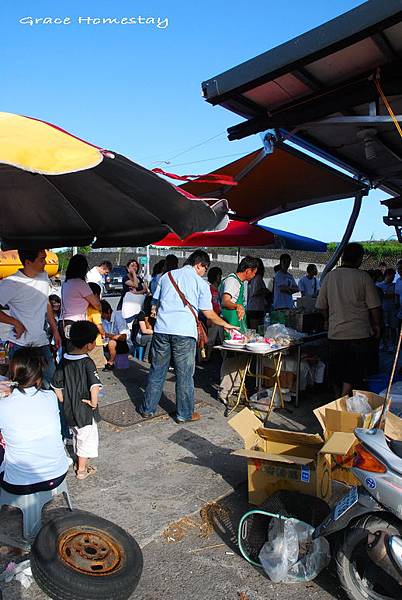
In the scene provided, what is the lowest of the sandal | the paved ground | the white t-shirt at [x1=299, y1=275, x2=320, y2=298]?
the paved ground

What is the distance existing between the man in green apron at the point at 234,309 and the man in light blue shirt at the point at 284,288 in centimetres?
404

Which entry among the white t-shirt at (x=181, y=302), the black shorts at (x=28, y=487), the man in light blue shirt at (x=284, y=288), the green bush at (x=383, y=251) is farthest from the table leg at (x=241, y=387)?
the green bush at (x=383, y=251)

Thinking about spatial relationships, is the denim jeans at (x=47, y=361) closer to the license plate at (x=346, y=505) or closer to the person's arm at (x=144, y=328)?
the license plate at (x=346, y=505)

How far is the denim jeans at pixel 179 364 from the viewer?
536cm

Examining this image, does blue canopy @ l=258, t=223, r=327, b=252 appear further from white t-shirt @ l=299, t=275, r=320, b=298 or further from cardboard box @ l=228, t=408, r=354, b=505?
cardboard box @ l=228, t=408, r=354, b=505

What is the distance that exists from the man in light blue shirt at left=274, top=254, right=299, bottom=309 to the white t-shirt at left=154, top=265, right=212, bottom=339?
16.3 feet

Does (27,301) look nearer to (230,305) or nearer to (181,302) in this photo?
(181,302)

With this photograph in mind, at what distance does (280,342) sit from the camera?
234 inches

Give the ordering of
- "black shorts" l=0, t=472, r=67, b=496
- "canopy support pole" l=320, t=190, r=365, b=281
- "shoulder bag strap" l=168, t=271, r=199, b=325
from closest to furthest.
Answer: "black shorts" l=0, t=472, r=67, b=496 < "shoulder bag strap" l=168, t=271, r=199, b=325 < "canopy support pole" l=320, t=190, r=365, b=281

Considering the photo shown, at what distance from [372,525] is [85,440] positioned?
239 centimetres

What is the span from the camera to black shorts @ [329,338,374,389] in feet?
17.7

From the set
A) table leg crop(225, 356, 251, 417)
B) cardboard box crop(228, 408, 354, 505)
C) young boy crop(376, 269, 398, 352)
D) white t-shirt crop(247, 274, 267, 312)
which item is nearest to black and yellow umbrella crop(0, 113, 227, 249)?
cardboard box crop(228, 408, 354, 505)

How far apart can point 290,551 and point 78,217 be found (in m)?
3.22

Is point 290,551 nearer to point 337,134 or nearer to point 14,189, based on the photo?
point 14,189
